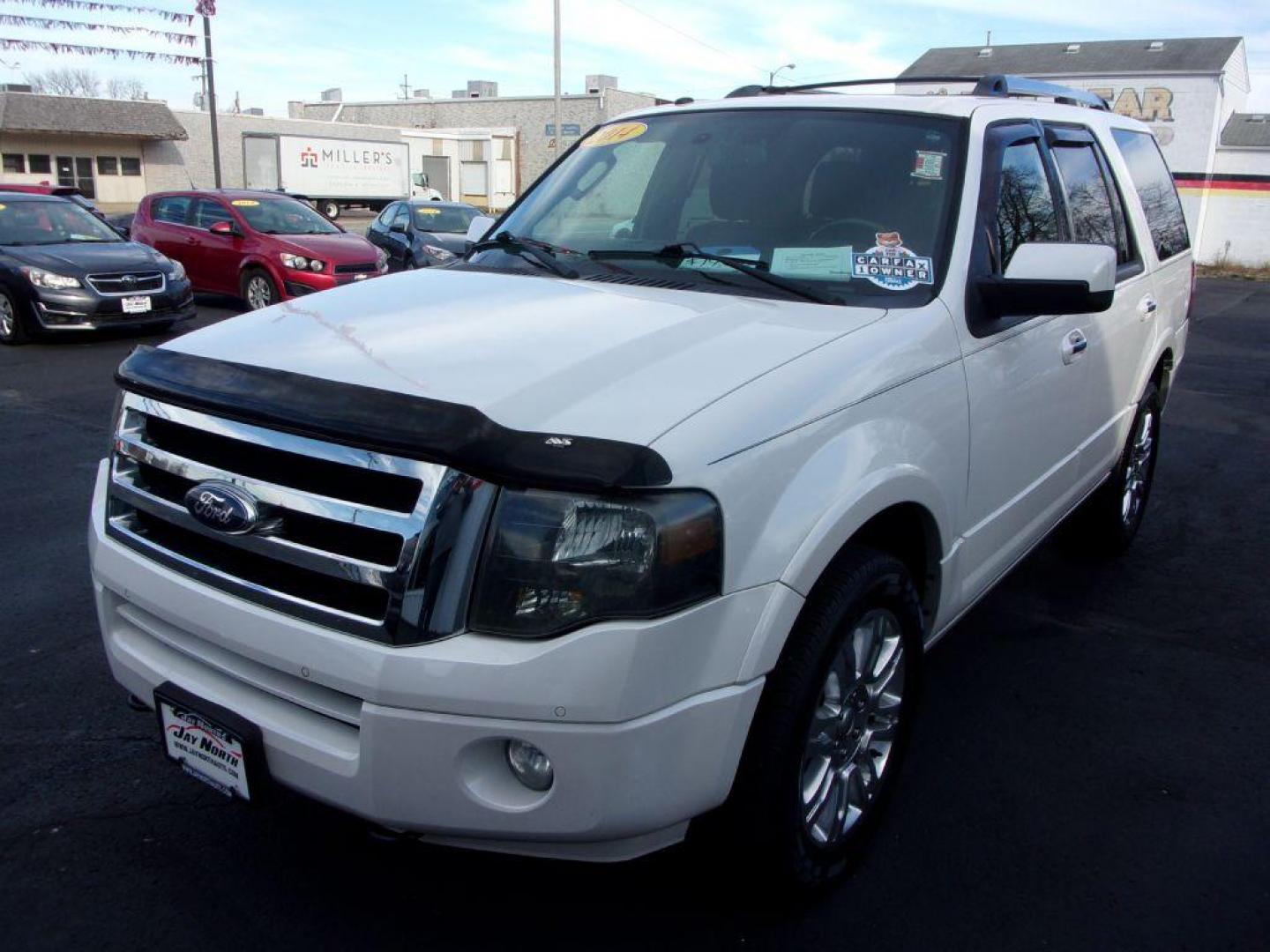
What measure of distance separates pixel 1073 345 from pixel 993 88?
111cm

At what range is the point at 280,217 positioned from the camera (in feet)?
45.9

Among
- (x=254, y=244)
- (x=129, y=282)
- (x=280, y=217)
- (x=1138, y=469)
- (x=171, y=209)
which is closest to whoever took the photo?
(x=1138, y=469)

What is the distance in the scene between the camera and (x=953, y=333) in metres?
2.91

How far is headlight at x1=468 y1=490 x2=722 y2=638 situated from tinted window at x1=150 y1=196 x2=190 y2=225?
46.1 feet

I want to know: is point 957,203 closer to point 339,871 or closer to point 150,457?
point 150,457

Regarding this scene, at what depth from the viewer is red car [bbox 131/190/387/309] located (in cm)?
1295

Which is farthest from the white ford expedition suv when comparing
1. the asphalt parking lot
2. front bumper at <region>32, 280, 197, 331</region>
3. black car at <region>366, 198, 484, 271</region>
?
black car at <region>366, 198, 484, 271</region>

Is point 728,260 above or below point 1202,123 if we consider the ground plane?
below

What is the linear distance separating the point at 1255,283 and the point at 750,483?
28.3 m

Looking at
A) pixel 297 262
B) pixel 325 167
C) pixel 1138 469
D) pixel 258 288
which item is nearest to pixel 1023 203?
pixel 1138 469

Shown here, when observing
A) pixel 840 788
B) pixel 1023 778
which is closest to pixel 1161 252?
pixel 1023 778

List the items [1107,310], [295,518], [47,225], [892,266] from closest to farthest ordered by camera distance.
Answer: [295,518] → [892,266] → [1107,310] → [47,225]

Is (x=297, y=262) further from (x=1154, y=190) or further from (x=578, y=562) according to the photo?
(x=578, y=562)

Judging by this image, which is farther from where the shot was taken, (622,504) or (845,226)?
(845,226)
